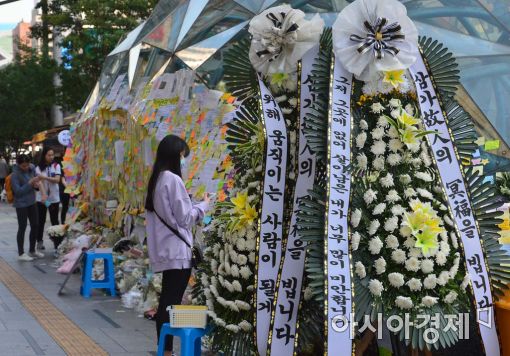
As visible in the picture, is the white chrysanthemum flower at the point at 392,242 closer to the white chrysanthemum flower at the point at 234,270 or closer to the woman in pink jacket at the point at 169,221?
the white chrysanthemum flower at the point at 234,270

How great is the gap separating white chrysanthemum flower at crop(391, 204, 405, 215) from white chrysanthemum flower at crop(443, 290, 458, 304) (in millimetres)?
488

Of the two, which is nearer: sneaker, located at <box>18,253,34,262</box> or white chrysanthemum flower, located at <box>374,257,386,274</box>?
white chrysanthemum flower, located at <box>374,257,386,274</box>

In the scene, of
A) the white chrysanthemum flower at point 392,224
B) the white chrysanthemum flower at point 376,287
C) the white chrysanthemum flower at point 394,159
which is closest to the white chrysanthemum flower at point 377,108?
the white chrysanthemum flower at point 394,159

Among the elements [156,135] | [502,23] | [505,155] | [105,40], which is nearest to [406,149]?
[505,155]

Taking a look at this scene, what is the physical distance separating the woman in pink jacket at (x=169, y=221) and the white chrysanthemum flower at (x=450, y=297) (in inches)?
91.5

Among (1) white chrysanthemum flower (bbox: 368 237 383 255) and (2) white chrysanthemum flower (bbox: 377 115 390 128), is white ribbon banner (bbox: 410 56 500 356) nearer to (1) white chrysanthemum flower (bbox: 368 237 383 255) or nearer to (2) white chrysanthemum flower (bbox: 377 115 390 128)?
(2) white chrysanthemum flower (bbox: 377 115 390 128)

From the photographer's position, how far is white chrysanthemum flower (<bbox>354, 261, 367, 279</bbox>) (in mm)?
4164

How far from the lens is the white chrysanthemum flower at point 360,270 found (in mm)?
4164

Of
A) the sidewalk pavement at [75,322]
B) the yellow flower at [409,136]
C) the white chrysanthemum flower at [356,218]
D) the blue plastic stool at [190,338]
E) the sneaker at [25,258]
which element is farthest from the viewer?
the sneaker at [25,258]

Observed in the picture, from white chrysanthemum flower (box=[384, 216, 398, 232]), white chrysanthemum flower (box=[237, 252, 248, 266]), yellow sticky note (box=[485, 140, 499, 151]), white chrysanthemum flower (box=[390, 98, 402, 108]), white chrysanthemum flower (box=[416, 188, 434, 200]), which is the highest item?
yellow sticky note (box=[485, 140, 499, 151])

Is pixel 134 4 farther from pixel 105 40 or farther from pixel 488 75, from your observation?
pixel 488 75

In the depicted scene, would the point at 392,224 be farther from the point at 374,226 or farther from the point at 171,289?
the point at 171,289

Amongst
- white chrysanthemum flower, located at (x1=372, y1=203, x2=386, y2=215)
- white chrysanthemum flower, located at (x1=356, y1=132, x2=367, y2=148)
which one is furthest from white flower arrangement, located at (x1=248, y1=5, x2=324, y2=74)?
white chrysanthemum flower, located at (x1=372, y1=203, x2=386, y2=215)

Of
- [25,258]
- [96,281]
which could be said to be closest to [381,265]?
[96,281]
